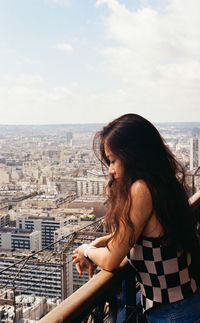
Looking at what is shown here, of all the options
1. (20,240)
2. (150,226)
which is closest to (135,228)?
(150,226)

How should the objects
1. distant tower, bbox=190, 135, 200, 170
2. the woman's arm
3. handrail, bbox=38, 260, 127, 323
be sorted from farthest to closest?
1. distant tower, bbox=190, 135, 200, 170
2. the woman's arm
3. handrail, bbox=38, 260, 127, 323

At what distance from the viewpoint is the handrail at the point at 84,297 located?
0.56m

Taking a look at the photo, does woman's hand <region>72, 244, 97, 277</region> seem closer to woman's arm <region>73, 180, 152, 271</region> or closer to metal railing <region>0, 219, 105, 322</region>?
woman's arm <region>73, 180, 152, 271</region>

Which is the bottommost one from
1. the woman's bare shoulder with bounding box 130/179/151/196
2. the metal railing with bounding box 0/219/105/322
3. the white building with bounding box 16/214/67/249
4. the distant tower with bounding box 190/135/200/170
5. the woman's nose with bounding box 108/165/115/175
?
the white building with bounding box 16/214/67/249

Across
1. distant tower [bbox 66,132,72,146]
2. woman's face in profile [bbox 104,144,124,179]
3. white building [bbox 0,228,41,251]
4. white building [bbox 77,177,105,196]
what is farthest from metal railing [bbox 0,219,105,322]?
distant tower [bbox 66,132,72,146]

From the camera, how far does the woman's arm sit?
2.45 feet

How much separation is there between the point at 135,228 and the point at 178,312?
200 millimetres

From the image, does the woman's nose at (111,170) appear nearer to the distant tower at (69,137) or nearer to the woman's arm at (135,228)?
the woman's arm at (135,228)

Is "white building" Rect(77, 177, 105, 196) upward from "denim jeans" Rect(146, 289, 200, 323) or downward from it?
downward

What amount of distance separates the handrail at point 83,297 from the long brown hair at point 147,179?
8 centimetres

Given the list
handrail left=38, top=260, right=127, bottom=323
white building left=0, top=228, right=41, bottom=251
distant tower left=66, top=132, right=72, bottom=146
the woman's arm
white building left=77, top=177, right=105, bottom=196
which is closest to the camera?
handrail left=38, top=260, right=127, bottom=323

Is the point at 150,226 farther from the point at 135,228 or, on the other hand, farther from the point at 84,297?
the point at 84,297

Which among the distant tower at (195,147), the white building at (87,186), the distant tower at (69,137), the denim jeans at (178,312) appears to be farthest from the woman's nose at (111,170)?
the distant tower at (69,137)

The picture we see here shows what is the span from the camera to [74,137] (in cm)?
2683
